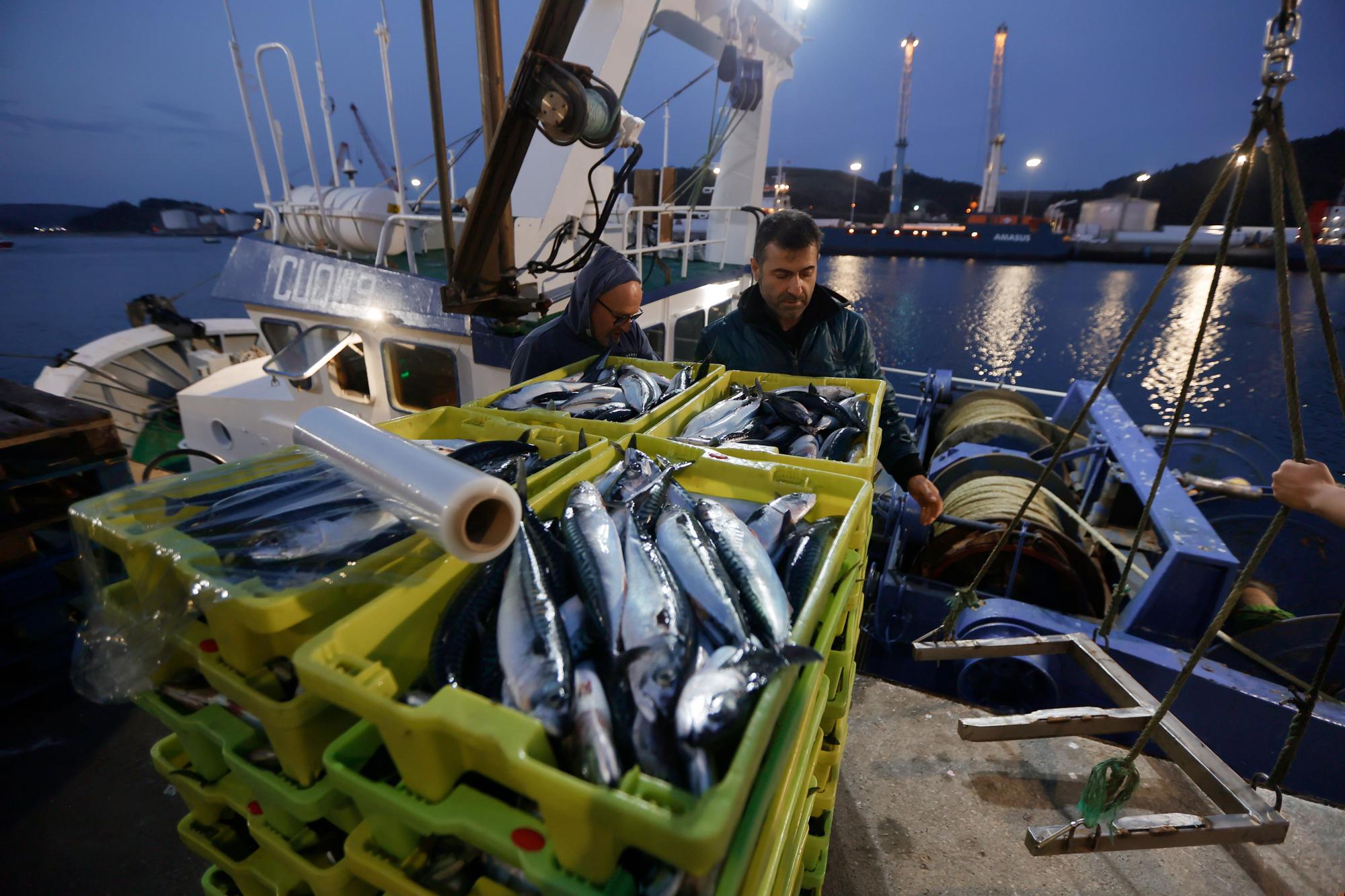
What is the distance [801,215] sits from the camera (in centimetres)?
324

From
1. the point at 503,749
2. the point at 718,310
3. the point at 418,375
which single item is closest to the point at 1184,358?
the point at 718,310

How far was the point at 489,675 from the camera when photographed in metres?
1.11

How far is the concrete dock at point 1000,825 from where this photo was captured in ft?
7.08

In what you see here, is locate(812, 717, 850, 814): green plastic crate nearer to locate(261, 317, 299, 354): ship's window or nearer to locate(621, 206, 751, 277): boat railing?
locate(621, 206, 751, 277): boat railing

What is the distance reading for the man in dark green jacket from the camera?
321 centimetres

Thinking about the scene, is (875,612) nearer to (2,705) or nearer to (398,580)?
(398,580)

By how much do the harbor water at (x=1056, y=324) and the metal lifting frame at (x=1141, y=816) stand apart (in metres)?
17.2

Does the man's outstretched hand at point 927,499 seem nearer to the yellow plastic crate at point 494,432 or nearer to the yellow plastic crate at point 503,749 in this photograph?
the yellow plastic crate at point 494,432

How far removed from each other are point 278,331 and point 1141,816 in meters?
8.17

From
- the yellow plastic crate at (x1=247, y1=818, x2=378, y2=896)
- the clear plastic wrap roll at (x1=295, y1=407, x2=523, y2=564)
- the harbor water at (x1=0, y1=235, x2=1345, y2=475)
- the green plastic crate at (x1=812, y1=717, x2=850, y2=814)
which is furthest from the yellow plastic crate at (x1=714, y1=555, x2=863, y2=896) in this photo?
the harbor water at (x1=0, y1=235, x2=1345, y2=475)

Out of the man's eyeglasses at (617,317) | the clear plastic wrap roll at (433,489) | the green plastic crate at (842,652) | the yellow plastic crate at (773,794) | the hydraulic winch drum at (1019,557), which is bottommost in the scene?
the hydraulic winch drum at (1019,557)

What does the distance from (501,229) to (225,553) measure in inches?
141

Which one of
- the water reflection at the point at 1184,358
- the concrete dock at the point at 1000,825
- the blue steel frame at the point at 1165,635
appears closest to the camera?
the concrete dock at the point at 1000,825

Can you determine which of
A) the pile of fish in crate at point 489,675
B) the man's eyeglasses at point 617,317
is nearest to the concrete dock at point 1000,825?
the pile of fish in crate at point 489,675
